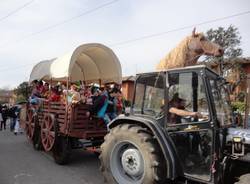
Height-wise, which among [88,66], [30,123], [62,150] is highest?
[88,66]

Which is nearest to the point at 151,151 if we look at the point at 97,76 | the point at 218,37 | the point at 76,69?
the point at 97,76

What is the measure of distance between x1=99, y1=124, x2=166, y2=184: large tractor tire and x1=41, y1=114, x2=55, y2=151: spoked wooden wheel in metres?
2.81

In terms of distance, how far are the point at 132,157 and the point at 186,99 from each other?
52.7 inches

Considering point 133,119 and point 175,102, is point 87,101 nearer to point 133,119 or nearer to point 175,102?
point 133,119

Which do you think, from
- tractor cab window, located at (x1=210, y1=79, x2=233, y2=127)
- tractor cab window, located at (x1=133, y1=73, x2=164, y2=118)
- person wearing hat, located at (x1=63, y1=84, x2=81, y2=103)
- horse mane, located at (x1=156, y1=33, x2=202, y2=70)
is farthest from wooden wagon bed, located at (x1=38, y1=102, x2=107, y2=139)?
tractor cab window, located at (x1=210, y1=79, x2=233, y2=127)

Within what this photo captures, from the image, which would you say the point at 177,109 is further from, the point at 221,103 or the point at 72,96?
the point at 72,96

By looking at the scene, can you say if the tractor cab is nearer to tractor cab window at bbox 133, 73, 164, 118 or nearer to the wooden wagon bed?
tractor cab window at bbox 133, 73, 164, 118

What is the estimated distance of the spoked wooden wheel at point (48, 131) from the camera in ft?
25.7

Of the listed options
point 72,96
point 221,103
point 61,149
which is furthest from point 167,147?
point 61,149

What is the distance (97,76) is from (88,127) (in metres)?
2.99

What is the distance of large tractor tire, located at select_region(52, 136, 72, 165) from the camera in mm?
7490

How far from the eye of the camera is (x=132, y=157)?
511 cm

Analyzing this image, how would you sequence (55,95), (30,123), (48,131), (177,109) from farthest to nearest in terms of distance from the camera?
(30,123) → (55,95) → (48,131) → (177,109)

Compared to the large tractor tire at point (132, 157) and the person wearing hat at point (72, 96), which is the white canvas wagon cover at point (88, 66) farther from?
the large tractor tire at point (132, 157)
